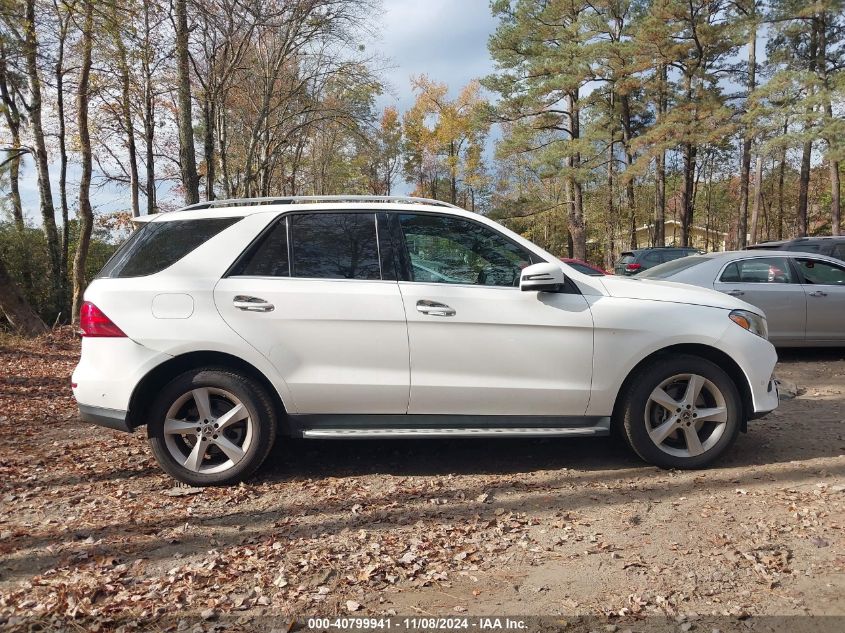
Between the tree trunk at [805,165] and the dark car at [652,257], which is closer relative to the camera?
the dark car at [652,257]

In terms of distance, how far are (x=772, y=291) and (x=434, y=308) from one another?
5.89m

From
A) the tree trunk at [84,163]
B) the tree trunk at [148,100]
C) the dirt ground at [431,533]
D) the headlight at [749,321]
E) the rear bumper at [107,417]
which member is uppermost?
the tree trunk at [148,100]

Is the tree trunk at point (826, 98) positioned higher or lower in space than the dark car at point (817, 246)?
higher

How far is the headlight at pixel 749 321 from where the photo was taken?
394 cm

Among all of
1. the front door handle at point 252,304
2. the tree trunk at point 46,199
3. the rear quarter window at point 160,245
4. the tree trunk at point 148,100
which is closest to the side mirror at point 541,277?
the front door handle at point 252,304

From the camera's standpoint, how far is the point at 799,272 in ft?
25.2

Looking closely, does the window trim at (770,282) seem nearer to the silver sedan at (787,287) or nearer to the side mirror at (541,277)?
the silver sedan at (787,287)

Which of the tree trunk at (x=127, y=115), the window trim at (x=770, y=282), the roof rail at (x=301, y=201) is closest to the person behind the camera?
the roof rail at (x=301, y=201)

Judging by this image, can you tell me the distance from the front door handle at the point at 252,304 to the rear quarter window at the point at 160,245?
1.65 feet

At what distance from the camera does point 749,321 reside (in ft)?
13.0

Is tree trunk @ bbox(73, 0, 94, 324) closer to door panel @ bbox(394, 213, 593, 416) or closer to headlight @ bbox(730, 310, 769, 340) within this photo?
door panel @ bbox(394, 213, 593, 416)

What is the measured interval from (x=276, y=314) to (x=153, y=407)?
0.99 meters

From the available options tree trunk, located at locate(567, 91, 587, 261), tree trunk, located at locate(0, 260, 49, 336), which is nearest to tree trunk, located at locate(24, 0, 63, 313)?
tree trunk, located at locate(0, 260, 49, 336)

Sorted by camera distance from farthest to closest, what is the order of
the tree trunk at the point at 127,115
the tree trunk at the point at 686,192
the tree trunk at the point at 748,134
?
the tree trunk at the point at 686,192
the tree trunk at the point at 748,134
the tree trunk at the point at 127,115
